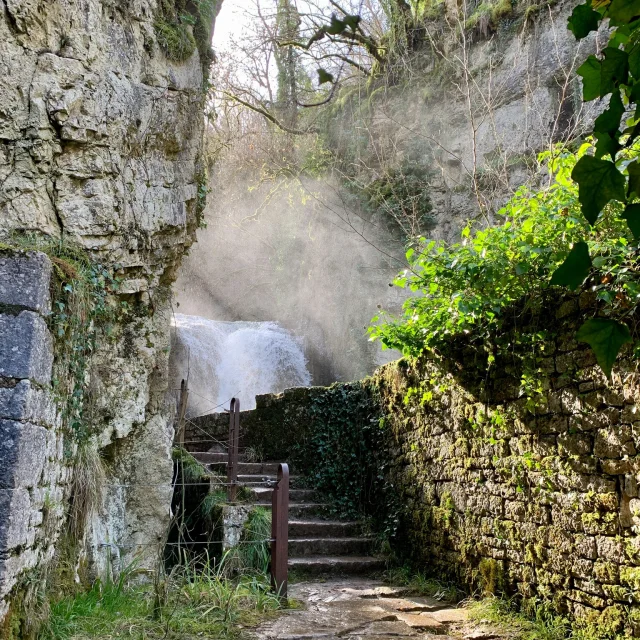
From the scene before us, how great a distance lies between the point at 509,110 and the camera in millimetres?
11281

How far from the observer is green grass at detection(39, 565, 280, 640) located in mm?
3533

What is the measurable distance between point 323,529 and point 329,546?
32cm

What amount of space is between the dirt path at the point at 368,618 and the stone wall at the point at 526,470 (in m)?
0.40

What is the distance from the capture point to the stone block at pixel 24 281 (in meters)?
3.24

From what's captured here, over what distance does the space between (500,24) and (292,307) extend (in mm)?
7780

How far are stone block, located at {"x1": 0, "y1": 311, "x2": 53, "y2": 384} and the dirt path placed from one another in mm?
2203

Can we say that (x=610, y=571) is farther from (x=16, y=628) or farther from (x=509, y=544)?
(x=16, y=628)

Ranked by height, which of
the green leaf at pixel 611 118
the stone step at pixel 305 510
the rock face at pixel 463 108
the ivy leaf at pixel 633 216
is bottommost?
the stone step at pixel 305 510

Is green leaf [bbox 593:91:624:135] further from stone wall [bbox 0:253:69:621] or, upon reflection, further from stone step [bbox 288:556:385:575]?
stone step [bbox 288:556:385:575]

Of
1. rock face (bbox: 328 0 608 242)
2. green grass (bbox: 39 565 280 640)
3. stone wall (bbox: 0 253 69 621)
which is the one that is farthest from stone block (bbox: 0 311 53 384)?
rock face (bbox: 328 0 608 242)

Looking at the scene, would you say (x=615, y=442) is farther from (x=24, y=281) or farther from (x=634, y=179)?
(x=24, y=281)

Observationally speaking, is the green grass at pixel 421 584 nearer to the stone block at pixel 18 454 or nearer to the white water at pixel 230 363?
the stone block at pixel 18 454

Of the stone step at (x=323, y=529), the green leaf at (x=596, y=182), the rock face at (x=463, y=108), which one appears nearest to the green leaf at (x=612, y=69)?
the green leaf at (x=596, y=182)

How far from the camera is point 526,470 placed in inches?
175
